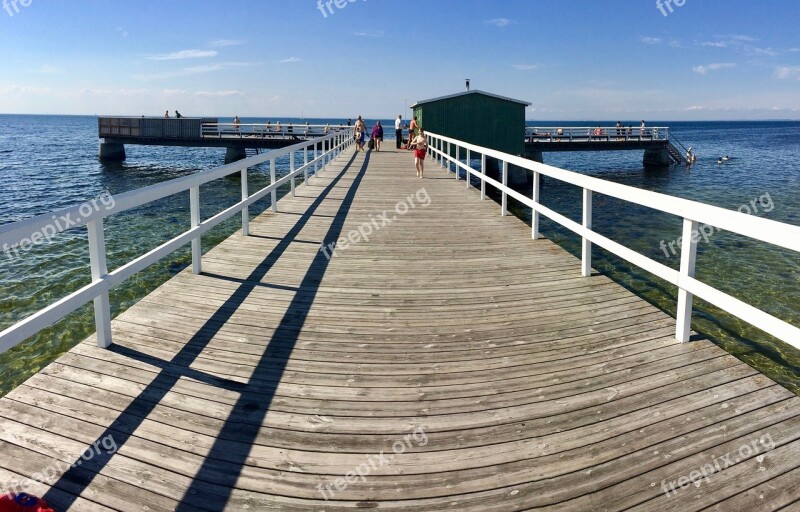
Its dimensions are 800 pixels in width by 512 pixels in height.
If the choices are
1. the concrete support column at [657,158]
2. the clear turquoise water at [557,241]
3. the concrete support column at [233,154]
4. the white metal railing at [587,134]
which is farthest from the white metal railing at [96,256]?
the concrete support column at [657,158]

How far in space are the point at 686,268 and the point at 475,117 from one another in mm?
30515

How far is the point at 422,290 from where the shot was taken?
6.09 m

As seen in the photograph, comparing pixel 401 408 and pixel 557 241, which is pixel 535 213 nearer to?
pixel 401 408

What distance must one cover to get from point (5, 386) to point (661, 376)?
7288 mm

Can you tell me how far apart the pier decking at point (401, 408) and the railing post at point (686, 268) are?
109mm

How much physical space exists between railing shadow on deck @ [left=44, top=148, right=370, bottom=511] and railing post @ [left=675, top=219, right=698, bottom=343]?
3066mm

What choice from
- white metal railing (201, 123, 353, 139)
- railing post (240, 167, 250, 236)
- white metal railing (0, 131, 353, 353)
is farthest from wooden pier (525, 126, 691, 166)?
white metal railing (0, 131, 353, 353)

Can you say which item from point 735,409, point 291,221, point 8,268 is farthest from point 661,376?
point 8,268

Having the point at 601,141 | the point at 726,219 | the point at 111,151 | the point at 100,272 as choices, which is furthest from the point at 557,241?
the point at 111,151

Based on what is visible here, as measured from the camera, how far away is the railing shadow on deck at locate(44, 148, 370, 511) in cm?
277

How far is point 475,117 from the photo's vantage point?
33594 millimetres

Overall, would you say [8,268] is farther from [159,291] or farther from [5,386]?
[159,291]

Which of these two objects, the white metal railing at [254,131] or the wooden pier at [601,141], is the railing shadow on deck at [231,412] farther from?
the wooden pier at [601,141]

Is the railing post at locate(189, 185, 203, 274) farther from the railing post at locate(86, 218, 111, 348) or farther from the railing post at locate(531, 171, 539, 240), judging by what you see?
the railing post at locate(531, 171, 539, 240)
